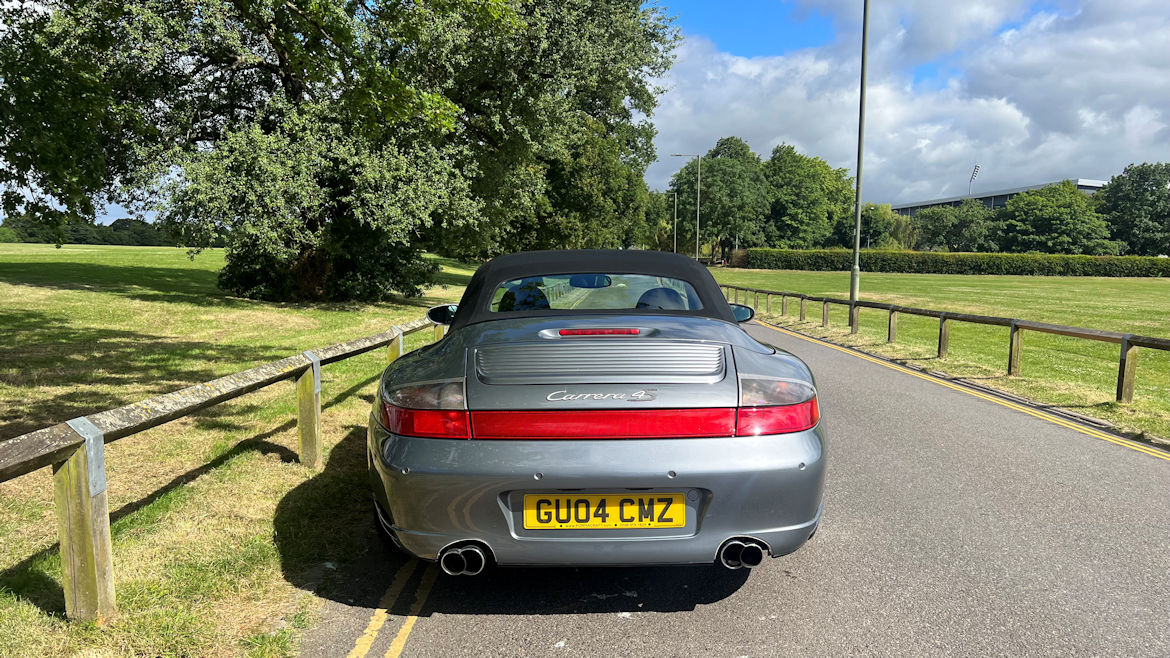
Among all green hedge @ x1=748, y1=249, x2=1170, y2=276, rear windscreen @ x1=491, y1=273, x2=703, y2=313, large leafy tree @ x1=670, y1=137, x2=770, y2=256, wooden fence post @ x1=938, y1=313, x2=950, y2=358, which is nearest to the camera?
rear windscreen @ x1=491, y1=273, x2=703, y2=313

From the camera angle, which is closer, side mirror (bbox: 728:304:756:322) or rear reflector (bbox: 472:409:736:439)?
rear reflector (bbox: 472:409:736:439)

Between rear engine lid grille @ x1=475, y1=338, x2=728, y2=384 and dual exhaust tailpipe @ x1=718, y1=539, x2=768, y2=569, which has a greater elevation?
rear engine lid grille @ x1=475, y1=338, x2=728, y2=384

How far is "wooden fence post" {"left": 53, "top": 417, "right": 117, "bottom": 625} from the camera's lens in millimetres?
2717

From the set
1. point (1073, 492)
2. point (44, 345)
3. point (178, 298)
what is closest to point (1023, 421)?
point (1073, 492)

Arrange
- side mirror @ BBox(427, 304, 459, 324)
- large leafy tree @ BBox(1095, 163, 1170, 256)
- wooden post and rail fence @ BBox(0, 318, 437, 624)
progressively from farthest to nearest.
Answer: large leafy tree @ BBox(1095, 163, 1170, 256) < side mirror @ BBox(427, 304, 459, 324) < wooden post and rail fence @ BBox(0, 318, 437, 624)

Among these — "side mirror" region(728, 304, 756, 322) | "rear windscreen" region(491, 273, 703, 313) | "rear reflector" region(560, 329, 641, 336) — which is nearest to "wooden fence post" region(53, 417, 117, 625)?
"rear reflector" region(560, 329, 641, 336)

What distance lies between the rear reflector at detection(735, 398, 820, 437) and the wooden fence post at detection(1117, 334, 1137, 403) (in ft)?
24.9

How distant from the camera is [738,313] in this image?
4453 mm

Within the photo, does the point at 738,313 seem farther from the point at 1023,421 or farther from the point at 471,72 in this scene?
the point at 471,72

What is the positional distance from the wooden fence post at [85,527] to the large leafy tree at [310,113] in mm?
6772

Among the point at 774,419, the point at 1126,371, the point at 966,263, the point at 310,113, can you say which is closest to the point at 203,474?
the point at 774,419

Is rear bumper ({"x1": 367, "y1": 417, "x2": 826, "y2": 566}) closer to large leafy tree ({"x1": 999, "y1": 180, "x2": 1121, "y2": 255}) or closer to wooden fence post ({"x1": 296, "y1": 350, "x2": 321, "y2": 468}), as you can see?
wooden fence post ({"x1": 296, "y1": 350, "x2": 321, "y2": 468})

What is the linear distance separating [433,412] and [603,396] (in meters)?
0.69

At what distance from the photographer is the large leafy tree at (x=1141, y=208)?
316ft
